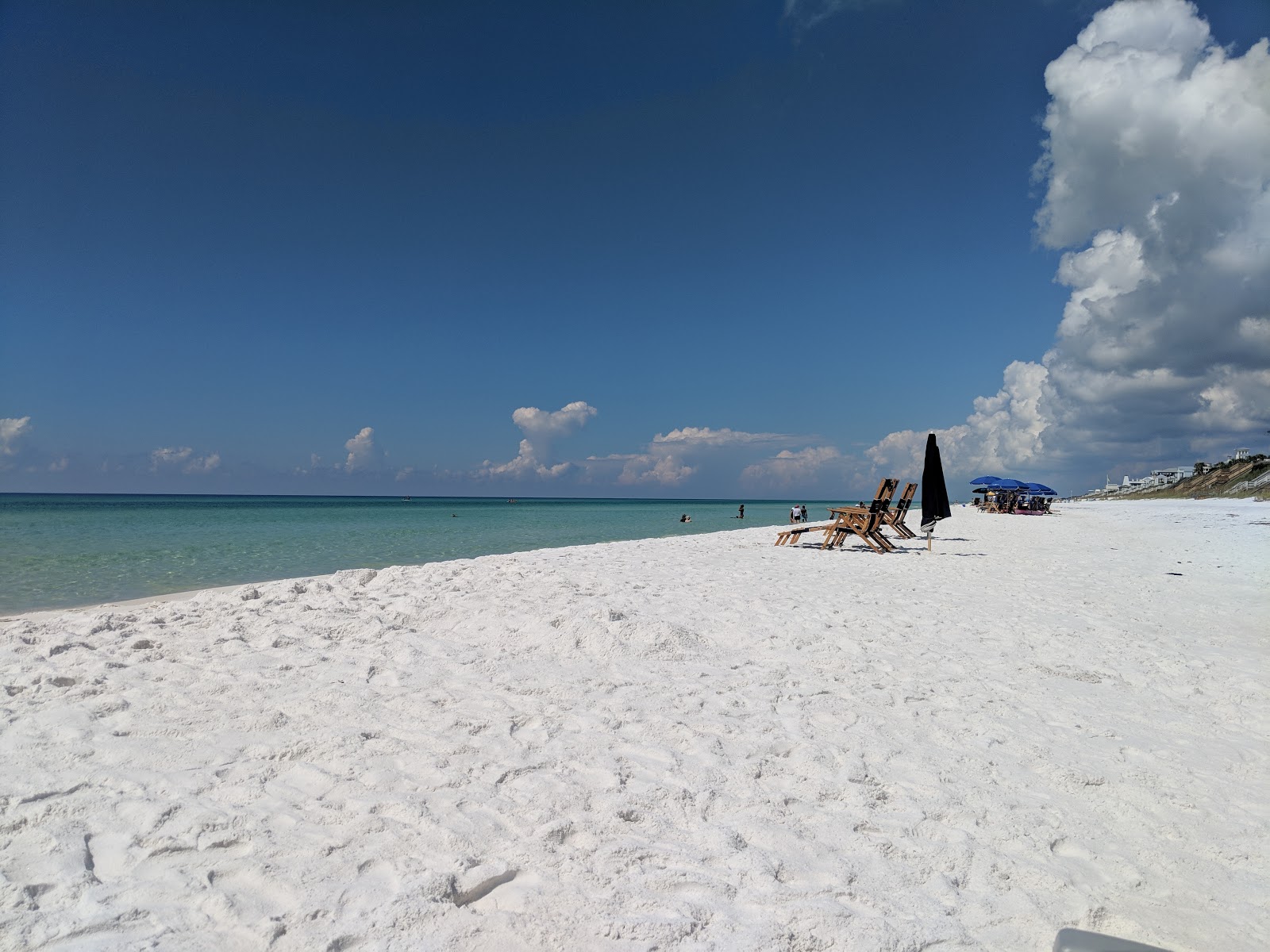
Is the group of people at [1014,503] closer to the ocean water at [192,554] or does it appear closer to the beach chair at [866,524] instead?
the ocean water at [192,554]

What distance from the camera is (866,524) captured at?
13.6m

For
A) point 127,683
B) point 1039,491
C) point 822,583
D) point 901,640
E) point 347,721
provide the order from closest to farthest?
1. point 347,721
2. point 127,683
3. point 901,640
4. point 822,583
5. point 1039,491

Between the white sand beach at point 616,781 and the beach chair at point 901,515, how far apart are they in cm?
866

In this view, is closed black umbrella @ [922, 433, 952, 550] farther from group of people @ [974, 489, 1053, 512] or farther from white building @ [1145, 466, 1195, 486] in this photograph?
white building @ [1145, 466, 1195, 486]

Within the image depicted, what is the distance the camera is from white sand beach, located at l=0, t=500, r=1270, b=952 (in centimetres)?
210

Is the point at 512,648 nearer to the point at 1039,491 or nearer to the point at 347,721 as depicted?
the point at 347,721

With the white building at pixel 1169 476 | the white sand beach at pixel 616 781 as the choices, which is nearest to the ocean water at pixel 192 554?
the white sand beach at pixel 616 781

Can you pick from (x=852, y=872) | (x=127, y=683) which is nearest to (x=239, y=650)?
(x=127, y=683)

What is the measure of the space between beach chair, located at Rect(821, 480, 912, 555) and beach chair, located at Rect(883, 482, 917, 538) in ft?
1.95

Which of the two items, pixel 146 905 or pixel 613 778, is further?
pixel 613 778

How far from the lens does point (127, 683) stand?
3.99 metres

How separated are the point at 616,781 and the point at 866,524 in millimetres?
11779

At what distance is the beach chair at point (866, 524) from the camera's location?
44.5ft

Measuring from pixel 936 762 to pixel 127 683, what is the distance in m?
4.73
